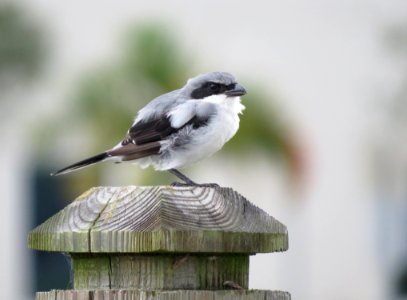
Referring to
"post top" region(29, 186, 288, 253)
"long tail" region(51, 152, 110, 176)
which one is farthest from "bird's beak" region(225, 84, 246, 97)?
"post top" region(29, 186, 288, 253)

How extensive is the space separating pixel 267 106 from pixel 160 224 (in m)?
18.1

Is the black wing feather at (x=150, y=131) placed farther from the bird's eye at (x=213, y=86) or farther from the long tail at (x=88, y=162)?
the bird's eye at (x=213, y=86)

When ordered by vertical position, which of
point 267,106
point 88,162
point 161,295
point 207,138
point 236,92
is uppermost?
point 267,106

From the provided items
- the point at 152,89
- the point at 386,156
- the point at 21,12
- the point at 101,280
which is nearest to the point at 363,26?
the point at 386,156

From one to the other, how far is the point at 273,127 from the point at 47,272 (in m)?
5.19

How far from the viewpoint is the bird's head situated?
6.37 meters

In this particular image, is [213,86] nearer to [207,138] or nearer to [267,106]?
[207,138]

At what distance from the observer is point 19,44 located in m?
24.2

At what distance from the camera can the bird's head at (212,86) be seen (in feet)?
20.9

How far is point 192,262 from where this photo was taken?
4215 millimetres

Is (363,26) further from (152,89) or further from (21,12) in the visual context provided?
(21,12)

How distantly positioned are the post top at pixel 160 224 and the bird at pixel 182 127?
146 centimetres

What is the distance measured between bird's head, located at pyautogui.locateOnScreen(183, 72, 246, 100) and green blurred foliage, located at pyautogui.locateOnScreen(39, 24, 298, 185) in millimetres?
14666

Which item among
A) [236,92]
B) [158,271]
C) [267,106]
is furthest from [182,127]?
[267,106]
